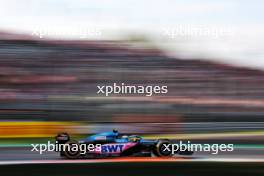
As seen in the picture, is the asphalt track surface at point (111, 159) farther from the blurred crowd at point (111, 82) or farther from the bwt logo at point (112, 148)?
the blurred crowd at point (111, 82)

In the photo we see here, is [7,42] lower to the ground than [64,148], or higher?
higher

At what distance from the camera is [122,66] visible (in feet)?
7.23

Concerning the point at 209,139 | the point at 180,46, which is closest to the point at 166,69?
the point at 180,46

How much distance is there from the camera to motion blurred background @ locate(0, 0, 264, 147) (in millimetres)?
2180

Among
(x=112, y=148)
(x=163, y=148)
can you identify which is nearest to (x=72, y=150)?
(x=112, y=148)

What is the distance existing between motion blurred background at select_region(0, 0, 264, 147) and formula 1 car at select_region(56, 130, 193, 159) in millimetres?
66

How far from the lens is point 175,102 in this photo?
2205mm

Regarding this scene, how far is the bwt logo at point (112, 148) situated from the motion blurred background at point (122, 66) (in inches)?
5.0

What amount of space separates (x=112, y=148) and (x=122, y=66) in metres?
0.53

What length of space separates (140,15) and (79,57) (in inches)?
18.0

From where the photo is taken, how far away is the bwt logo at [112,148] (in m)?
2.26

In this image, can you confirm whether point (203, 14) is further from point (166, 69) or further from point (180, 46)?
point (166, 69)
